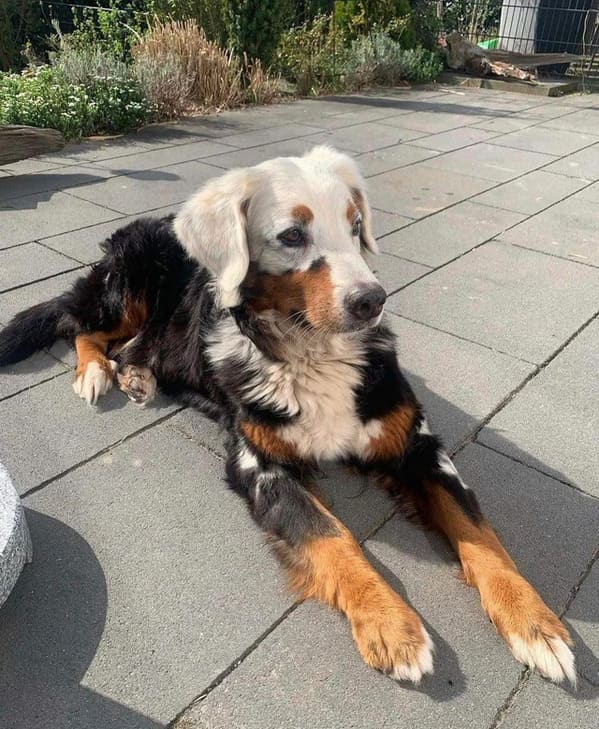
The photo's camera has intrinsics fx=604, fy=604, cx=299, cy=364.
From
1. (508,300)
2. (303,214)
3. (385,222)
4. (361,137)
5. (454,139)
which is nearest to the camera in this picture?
(303,214)

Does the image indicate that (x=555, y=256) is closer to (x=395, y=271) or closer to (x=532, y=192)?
(x=395, y=271)

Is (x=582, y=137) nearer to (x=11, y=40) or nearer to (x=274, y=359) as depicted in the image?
(x=274, y=359)

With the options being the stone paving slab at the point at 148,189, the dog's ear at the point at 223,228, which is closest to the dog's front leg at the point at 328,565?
the dog's ear at the point at 223,228

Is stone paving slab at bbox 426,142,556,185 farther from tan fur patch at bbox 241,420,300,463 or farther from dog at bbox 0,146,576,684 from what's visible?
tan fur patch at bbox 241,420,300,463

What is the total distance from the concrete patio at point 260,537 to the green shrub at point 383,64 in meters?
7.67

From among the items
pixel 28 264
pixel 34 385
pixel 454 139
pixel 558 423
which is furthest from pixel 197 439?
pixel 454 139

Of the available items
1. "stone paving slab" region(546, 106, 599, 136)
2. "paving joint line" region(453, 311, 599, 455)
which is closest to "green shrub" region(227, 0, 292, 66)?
"stone paving slab" region(546, 106, 599, 136)

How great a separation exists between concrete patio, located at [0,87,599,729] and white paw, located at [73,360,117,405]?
70 millimetres

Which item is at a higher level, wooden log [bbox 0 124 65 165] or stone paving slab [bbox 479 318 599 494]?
wooden log [bbox 0 124 65 165]

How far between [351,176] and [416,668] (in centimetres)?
214

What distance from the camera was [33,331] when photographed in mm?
3643

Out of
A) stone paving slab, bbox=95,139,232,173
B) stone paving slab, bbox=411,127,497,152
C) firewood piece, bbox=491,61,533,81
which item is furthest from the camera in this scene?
firewood piece, bbox=491,61,533,81

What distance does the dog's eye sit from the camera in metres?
2.50

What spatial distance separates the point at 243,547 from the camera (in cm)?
247
